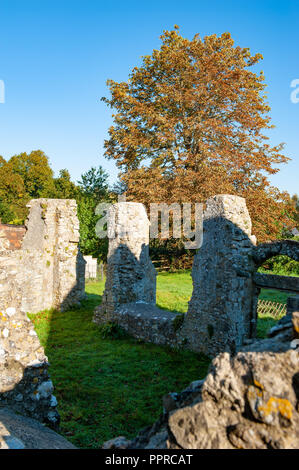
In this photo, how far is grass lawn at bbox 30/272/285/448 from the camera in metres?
5.81

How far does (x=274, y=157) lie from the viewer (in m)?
21.6

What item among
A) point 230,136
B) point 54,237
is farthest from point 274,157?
point 54,237

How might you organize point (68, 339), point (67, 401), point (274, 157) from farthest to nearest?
point (274, 157), point (68, 339), point (67, 401)

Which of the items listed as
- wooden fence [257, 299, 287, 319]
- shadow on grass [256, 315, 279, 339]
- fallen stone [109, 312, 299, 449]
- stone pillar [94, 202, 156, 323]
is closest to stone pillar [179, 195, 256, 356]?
shadow on grass [256, 315, 279, 339]

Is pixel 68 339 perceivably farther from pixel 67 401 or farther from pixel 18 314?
pixel 18 314

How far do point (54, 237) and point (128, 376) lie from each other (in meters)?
8.32

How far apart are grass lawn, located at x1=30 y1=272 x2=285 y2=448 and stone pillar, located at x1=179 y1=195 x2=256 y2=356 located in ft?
2.69

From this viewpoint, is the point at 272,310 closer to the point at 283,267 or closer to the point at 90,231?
the point at 283,267

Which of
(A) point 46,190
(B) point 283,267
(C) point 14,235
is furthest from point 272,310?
(A) point 46,190

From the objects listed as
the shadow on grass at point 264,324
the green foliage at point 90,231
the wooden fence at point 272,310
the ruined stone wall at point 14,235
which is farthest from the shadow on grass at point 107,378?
the green foliage at point 90,231

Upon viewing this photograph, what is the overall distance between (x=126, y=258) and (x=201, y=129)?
41.2ft

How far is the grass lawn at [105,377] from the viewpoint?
5812 mm

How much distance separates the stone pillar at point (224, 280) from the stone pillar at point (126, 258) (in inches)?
126

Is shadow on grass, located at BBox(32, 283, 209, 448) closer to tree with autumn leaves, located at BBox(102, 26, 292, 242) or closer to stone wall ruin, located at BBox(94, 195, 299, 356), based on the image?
stone wall ruin, located at BBox(94, 195, 299, 356)
